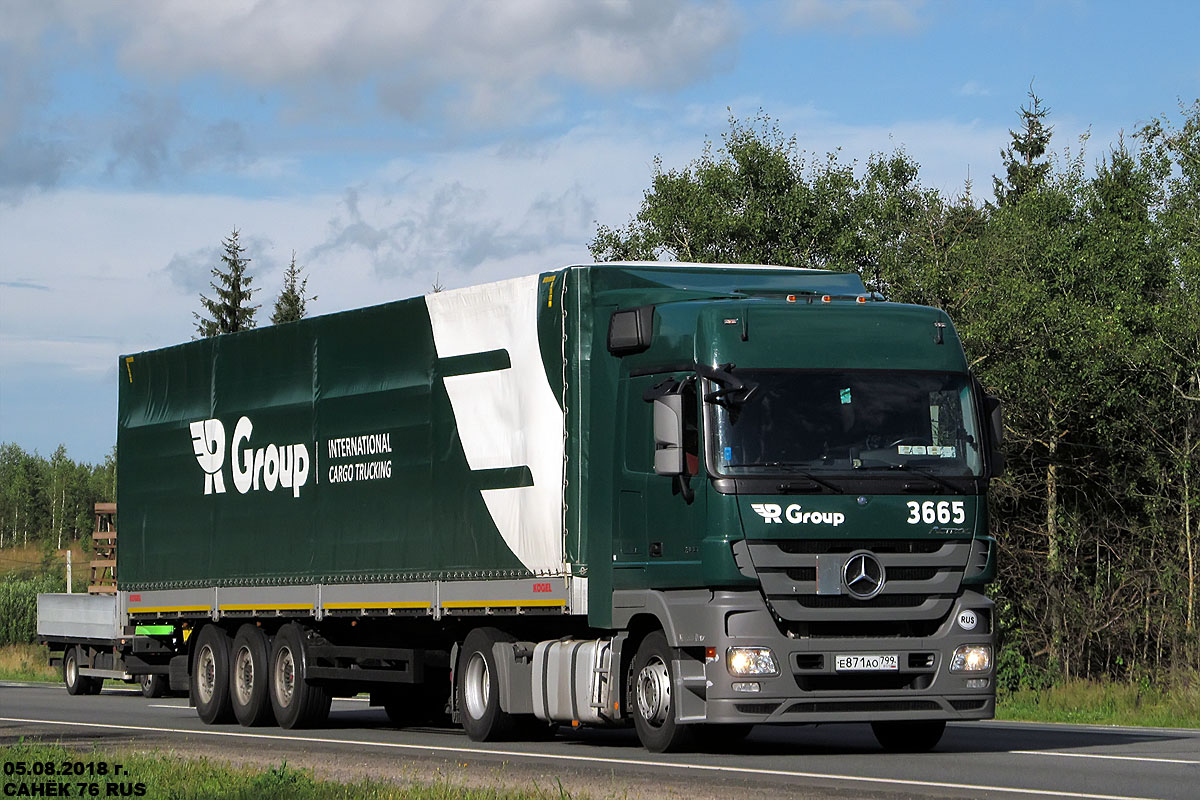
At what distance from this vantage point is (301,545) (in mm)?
20750

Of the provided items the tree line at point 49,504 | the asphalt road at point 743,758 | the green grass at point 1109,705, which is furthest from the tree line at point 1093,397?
the tree line at point 49,504

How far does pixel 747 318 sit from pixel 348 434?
626 centimetres

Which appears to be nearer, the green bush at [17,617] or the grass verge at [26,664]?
the grass verge at [26,664]

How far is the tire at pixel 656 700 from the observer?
1546 cm

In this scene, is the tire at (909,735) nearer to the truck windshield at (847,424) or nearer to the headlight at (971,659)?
the headlight at (971,659)

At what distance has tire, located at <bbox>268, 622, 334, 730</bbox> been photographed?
20750 mm

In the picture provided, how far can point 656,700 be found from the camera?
1570 cm

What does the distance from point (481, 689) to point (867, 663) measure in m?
4.58

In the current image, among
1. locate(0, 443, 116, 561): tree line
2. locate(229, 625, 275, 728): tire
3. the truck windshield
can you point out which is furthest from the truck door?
locate(0, 443, 116, 561): tree line

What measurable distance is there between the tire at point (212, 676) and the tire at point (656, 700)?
774 centimetres

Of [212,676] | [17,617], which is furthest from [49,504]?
[212,676]

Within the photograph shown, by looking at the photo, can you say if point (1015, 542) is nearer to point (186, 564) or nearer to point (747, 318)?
point (186, 564)

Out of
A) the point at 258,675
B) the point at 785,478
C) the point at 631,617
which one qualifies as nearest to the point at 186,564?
the point at 258,675

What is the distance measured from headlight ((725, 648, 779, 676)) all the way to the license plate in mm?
570
